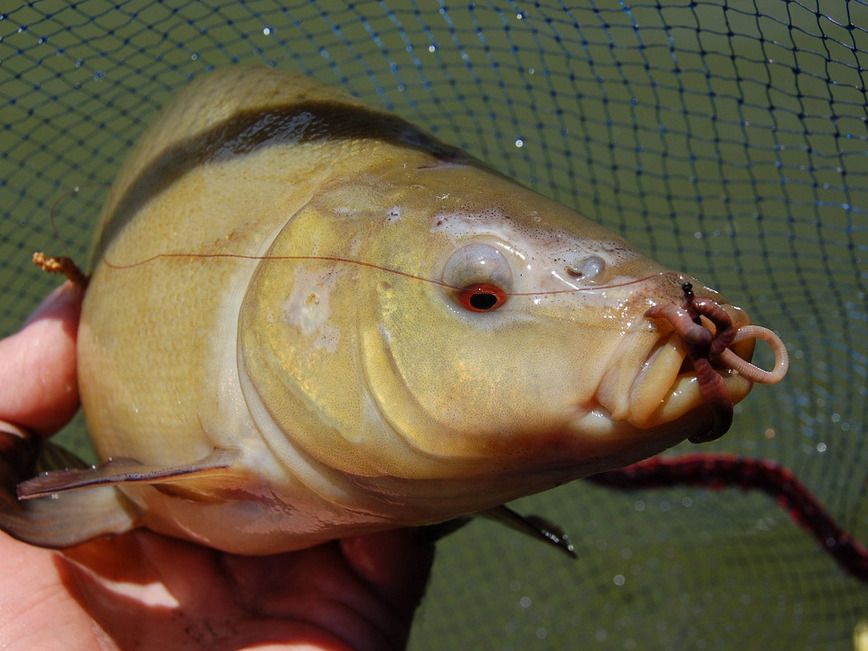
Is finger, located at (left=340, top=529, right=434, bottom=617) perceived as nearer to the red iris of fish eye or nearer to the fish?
the fish

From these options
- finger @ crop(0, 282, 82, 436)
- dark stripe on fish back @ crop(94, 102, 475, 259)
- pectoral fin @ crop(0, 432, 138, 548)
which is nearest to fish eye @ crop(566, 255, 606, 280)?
dark stripe on fish back @ crop(94, 102, 475, 259)

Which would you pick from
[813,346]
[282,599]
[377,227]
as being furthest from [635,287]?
[813,346]

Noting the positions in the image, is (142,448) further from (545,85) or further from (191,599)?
(545,85)

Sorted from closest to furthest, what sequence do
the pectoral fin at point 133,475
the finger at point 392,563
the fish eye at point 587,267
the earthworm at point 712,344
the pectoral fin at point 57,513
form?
1. the earthworm at point 712,344
2. the fish eye at point 587,267
3. the pectoral fin at point 133,475
4. the pectoral fin at point 57,513
5. the finger at point 392,563

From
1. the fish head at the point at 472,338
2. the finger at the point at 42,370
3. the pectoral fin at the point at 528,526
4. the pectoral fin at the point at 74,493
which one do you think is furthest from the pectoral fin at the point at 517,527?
the finger at the point at 42,370

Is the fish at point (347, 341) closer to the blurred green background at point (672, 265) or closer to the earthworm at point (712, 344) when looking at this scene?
the earthworm at point (712, 344)

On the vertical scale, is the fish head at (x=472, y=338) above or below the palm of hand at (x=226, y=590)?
above

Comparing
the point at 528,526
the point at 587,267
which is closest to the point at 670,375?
the point at 587,267
